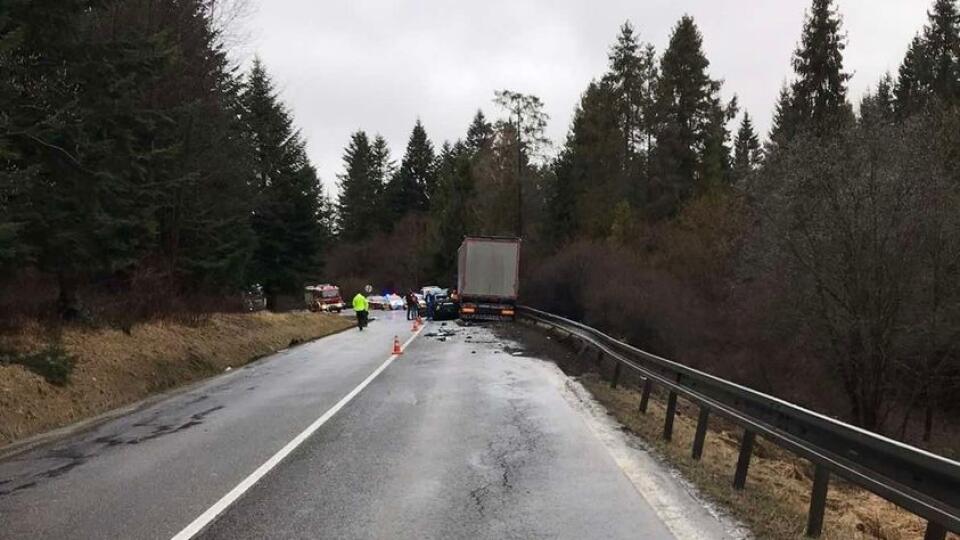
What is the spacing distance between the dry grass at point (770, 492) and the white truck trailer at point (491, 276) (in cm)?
2668

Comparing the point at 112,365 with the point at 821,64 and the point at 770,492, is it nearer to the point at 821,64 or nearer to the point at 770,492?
the point at 770,492

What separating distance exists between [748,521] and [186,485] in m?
5.08

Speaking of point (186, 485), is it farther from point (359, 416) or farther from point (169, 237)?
point (169, 237)

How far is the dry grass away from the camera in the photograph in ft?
21.4

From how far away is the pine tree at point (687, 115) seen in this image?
56.7 metres

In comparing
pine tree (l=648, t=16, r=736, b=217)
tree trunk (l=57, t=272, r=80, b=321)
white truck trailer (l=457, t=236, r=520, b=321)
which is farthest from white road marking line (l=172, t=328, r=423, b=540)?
pine tree (l=648, t=16, r=736, b=217)

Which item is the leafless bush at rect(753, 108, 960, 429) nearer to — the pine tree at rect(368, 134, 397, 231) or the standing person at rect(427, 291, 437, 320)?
→ the standing person at rect(427, 291, 437, 320)

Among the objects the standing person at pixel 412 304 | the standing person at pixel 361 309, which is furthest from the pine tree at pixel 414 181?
the standing person at pixel 361 309

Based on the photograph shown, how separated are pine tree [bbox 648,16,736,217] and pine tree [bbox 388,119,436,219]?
6364cm

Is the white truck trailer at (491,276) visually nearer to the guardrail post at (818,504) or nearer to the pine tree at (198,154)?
the pine tree at (198,154)

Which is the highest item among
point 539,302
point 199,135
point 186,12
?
point 186,12

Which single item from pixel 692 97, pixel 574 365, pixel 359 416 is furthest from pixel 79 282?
pixel 692 97

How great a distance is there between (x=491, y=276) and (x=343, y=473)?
31862 millimetres

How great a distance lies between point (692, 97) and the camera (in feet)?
190
